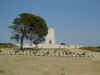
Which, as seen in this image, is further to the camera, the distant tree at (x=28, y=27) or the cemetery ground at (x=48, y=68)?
the distant tree at (x=28, y=27)

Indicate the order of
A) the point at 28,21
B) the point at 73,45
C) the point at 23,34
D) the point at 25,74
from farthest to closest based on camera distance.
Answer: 1. the point at 73,45
2. the point at 23,34
3. the point at 28,21
4. the point at 25,74

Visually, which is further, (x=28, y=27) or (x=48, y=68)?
(x=28, y=27)

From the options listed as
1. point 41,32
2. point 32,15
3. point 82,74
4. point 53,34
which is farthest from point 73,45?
point 82,74

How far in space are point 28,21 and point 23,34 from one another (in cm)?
402

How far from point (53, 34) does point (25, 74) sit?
4105cm

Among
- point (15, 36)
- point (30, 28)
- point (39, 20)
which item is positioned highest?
point (39, 20)

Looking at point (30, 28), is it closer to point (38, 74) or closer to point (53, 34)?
point (53, 34)

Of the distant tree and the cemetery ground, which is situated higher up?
the distant tree

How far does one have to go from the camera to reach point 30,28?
29234mm

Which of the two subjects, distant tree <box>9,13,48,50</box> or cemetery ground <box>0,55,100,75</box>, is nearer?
cemetery ground <box>0,55,100,75</box>

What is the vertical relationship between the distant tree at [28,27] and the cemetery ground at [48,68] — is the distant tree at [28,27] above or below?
above

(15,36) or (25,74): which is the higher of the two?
(15,36)

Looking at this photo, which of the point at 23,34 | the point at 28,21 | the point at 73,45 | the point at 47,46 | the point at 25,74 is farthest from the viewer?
the point at 73,45

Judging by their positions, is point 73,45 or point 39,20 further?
point 73,45
